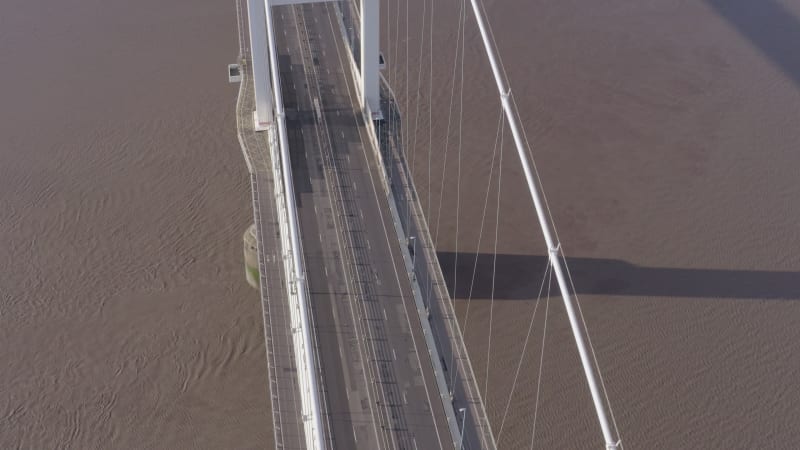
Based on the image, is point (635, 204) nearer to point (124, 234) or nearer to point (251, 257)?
point (251, 257)

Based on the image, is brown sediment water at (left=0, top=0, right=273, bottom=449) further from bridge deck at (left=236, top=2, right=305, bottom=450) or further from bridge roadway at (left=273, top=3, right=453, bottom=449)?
bridge roadway at (left=273, top=3, right=453, bottom=449)

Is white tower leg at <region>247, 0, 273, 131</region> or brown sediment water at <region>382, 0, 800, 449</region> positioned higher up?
white tower leg at <region>247, 0, 273, 131</region>

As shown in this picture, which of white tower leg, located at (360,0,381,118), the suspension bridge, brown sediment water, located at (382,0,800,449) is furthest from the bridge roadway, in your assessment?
brown sediment water, located at (382,0,800,449)

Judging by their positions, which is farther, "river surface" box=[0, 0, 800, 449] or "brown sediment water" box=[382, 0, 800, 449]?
"brown sediment water" box=[382, 0, 800, 449]

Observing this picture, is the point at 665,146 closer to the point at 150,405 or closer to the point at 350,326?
the point at 350,326

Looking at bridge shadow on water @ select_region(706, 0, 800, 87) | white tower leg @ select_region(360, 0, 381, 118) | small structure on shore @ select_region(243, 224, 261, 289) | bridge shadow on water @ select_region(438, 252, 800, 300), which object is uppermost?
white tower leg @ select_region(360, 0, 381, 118)

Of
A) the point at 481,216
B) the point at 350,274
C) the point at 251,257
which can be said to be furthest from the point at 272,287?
the point at 481,216

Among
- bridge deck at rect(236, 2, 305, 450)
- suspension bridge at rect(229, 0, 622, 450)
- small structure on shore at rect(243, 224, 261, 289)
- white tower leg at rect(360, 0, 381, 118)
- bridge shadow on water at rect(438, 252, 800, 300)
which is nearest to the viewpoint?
suspension bridge at rect(229, 0, 622, 450)
